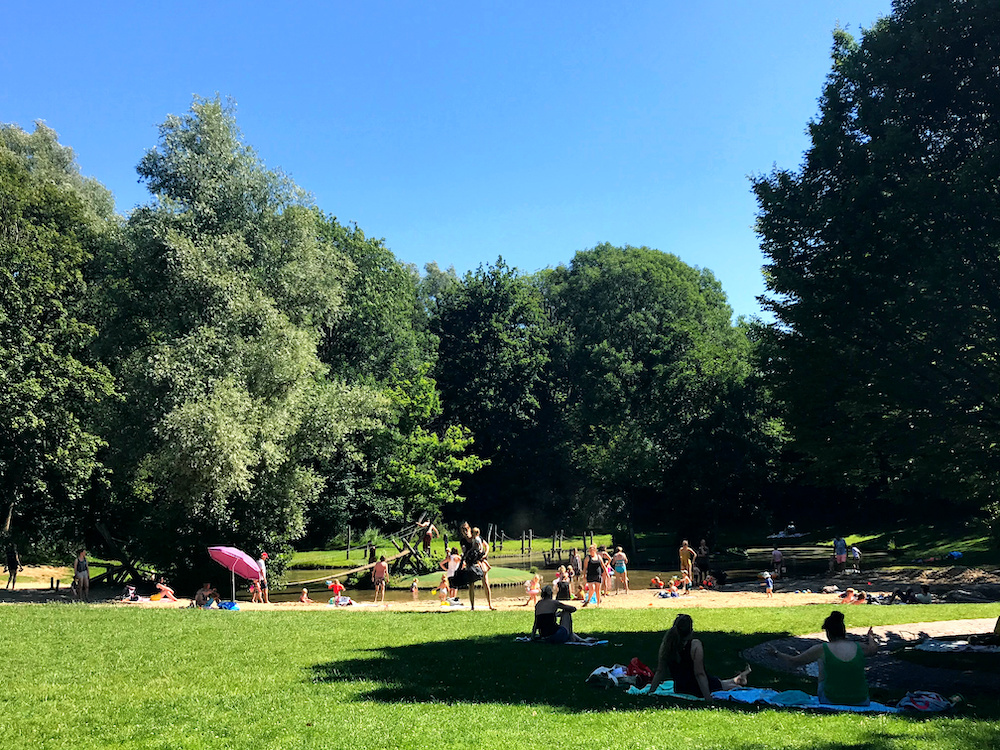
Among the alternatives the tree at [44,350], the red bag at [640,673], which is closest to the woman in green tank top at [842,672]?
the red bag at [640,673]

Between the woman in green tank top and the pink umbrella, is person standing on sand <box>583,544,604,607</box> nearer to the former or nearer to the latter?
the pink umbrella

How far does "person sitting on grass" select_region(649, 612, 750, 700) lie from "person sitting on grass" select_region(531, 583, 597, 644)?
185 inches

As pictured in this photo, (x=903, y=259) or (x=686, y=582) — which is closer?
(x=903, y=259)

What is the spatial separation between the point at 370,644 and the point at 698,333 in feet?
171

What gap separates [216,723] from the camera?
8328mm

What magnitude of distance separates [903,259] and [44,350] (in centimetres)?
2934

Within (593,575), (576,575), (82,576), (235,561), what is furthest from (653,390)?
(82,576)

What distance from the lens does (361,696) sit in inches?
384

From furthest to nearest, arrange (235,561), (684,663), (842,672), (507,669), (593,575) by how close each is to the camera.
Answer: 1. (593,575)
2. (235,561)
3. (507,669)
4. (684,663)
5. (842,672)

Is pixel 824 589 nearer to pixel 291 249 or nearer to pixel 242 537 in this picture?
pixel 242 537

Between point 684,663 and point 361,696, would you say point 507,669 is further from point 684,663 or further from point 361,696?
point 684,663

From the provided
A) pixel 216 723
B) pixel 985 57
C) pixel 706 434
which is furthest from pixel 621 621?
pixel 706 434

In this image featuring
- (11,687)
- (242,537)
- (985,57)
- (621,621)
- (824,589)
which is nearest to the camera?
(11,687)

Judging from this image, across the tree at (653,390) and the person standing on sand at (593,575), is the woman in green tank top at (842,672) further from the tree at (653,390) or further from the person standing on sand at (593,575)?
the tree at (653,390)
